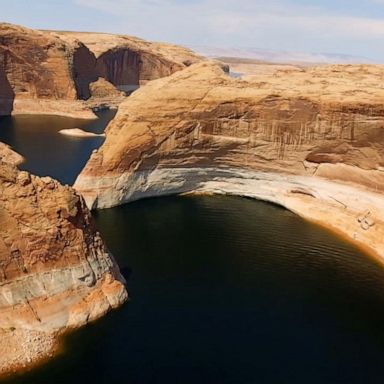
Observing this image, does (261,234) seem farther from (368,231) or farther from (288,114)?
(288,114)

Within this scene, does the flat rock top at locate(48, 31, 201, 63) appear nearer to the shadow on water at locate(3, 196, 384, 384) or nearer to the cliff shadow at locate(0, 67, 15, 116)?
the cliff shadow at locate(0, 67, 15, 116)

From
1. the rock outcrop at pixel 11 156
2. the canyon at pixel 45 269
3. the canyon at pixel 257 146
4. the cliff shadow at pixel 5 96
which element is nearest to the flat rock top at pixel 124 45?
the cliff shadow at pixel 5 96

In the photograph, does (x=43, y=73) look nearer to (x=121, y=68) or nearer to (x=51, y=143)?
(x=121, y=68)

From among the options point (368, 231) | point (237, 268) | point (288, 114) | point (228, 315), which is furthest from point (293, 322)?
point (288, 114)

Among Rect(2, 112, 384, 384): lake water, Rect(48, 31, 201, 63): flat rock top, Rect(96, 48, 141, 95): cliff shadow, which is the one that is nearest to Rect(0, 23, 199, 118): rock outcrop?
Rect(96, 48, 141, 95): cliff shadow

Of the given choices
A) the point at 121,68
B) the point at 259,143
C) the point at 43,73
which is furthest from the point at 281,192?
the point at 121,68

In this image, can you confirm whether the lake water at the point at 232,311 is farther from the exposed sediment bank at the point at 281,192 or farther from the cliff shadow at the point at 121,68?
the cliff shadow at the point at 121,68

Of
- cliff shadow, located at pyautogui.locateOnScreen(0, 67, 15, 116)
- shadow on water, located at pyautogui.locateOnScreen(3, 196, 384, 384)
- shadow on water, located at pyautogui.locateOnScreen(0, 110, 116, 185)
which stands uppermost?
cliff shadow, located at pyautogui.locateOnScreen(0, 67, 15, 116)
